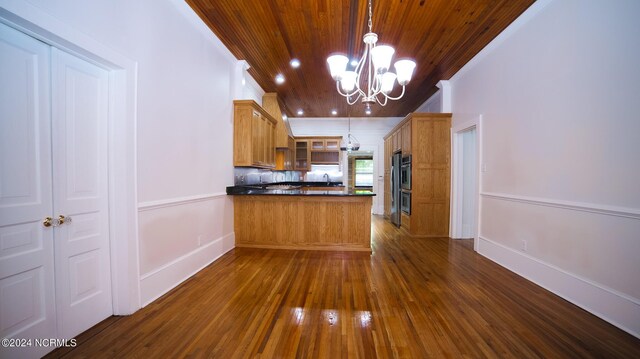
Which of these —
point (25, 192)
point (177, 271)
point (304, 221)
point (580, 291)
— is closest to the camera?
point (25, 192)

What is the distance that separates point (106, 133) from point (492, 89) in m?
4.56

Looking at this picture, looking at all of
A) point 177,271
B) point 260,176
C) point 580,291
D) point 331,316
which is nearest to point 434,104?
point 260,176

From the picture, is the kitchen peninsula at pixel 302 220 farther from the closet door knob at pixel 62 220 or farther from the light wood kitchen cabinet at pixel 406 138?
the closet door knob at pixel 62 220

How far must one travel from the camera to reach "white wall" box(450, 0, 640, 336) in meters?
1.91

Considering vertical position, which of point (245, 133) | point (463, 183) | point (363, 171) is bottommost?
point (463, 183)

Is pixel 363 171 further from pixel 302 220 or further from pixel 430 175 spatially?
pixel 302 220

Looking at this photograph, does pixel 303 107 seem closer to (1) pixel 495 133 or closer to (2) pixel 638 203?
(1) pixel 495 133

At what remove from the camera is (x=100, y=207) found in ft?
6.42

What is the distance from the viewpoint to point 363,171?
27.7ft

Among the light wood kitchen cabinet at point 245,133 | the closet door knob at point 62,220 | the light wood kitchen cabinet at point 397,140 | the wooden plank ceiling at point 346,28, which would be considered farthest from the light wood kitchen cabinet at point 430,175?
the closet door knob at point 62,220

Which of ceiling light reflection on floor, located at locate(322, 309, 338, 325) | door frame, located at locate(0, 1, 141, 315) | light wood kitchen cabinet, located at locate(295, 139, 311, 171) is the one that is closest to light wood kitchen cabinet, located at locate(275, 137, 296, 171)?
light wood kitchen cabinet, located at locate(295, 139, 311, 171)

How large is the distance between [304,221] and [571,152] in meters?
3.22

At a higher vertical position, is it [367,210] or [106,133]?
[106,133]

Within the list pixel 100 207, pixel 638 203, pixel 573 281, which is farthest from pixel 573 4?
pixel 100 207
